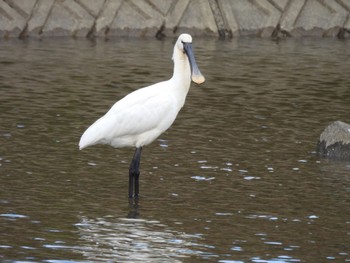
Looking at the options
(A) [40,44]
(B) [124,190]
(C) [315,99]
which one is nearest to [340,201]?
(B) [124,190]

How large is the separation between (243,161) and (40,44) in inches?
362

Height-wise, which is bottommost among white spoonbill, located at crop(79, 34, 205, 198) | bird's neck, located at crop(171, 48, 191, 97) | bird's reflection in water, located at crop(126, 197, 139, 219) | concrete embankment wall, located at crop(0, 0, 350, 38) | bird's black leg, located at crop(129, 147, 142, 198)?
bird's reflection in water, located at crop(126, 197, 139, 219)

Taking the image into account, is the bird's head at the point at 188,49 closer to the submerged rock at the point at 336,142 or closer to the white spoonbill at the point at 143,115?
the white spoonbill at the point at 143,115

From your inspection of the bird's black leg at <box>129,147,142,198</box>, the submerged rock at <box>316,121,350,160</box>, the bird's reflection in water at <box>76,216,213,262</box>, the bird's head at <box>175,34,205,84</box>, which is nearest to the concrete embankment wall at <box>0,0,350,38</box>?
the submerged rock at <box>316,121,350,160</box>

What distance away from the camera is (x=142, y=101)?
12.7 m

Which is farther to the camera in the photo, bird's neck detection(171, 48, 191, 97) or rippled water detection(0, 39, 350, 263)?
bird's neck detection(171, 48, 191, 97)

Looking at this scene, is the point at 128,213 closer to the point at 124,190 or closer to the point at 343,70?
the point at 124,190

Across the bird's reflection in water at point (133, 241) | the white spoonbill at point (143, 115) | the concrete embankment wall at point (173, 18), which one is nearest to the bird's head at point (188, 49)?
the white spoonbill at point (143, 115)

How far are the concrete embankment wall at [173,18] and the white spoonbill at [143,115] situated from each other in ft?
35.3

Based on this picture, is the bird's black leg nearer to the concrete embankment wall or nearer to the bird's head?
the bird's head

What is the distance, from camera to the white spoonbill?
12594mm

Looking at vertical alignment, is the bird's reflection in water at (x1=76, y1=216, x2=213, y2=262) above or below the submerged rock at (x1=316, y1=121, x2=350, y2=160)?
below

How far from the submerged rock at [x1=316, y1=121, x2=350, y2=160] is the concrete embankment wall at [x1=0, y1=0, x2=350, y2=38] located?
9.57 m

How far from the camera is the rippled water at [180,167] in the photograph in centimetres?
1078
